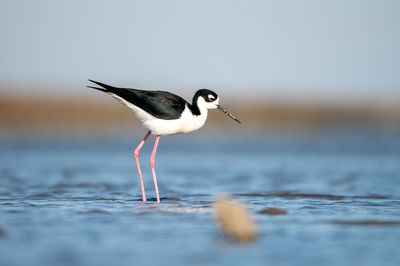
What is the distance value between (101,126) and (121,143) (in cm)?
959

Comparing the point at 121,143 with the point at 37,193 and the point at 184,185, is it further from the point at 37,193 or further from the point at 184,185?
the point at 37,193

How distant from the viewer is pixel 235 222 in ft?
19.6

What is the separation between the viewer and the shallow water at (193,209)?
18.4ft

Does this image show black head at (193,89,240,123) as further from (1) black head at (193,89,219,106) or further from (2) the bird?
(2) the bird

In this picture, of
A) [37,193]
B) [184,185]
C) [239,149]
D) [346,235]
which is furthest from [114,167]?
[346,235]

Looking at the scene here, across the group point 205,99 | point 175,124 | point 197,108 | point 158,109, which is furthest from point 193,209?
point 205,99

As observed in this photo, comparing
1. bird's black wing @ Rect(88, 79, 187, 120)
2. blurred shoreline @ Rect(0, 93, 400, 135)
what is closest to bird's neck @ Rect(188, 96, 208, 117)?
bird's black wing @ Rect(88, 79, 187, 120)

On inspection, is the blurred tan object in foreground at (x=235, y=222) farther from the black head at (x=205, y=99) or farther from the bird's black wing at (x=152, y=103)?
the black head at (x=205, y=99)

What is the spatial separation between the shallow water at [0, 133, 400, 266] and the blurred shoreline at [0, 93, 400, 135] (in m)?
13.4

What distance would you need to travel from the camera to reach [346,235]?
6461mm

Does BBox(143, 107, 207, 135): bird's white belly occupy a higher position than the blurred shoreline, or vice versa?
the blurred shoreline

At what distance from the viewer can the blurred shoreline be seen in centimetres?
3262

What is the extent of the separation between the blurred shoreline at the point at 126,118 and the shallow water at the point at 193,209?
13.4 m

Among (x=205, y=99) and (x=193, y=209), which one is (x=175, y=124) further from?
(x=193, y=209)
